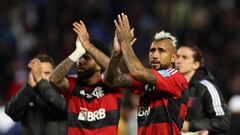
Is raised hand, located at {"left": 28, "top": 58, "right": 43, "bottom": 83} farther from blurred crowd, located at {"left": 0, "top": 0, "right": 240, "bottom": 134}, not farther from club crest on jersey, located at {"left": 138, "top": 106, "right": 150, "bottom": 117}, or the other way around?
blurred crowd, located at {"left": 0, "top": 0, "right": 240, "bottom": 134}

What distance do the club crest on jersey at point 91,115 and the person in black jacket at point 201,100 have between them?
1159 millimetres

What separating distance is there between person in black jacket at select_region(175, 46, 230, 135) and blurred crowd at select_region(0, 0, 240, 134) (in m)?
5.95

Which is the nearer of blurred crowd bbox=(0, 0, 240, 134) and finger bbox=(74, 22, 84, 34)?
finger bbox=(74, 22, 84, 34)

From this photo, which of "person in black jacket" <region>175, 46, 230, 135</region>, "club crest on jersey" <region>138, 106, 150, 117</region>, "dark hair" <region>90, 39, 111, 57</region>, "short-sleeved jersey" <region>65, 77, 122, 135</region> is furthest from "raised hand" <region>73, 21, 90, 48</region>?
"person in black jacket" <region>175, 46, 230, 135</region>

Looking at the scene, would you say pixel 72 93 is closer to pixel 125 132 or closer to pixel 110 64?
pixel 110 64

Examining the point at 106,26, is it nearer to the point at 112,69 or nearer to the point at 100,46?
the point at 100,46

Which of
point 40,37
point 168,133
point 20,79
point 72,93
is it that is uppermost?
point 40,37

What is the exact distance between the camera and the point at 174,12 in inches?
677

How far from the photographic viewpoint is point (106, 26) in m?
17.0

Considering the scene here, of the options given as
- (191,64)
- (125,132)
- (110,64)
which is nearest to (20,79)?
(125,132)

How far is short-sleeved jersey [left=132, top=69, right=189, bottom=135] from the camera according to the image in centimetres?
768

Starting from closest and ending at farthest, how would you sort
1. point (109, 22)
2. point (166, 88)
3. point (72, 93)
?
point (166, 88), point (72, 93), point (109, 22)

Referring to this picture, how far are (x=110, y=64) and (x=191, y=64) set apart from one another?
1921 mm

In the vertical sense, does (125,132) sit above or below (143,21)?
below
